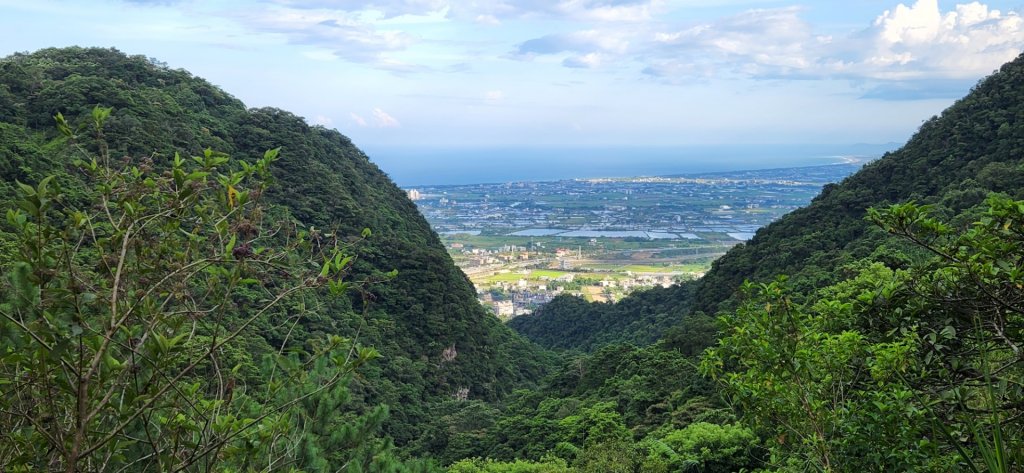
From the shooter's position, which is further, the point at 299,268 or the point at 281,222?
the point at 281,222

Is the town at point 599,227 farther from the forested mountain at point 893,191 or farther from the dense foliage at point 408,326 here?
the dense foliage at point 408,326

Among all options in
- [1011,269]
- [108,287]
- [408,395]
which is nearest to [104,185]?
[108,287]

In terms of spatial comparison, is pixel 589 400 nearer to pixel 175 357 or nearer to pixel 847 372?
pixel 847 372

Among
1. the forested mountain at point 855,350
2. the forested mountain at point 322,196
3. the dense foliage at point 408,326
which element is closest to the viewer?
the dense foliage at point 408,326

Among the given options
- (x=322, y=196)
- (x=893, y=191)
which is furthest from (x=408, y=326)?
(x=893, y=191)

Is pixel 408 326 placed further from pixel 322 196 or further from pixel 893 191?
pixel 893 191

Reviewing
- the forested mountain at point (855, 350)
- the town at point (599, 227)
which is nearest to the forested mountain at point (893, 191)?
the forested mountain at point (855, 350)
